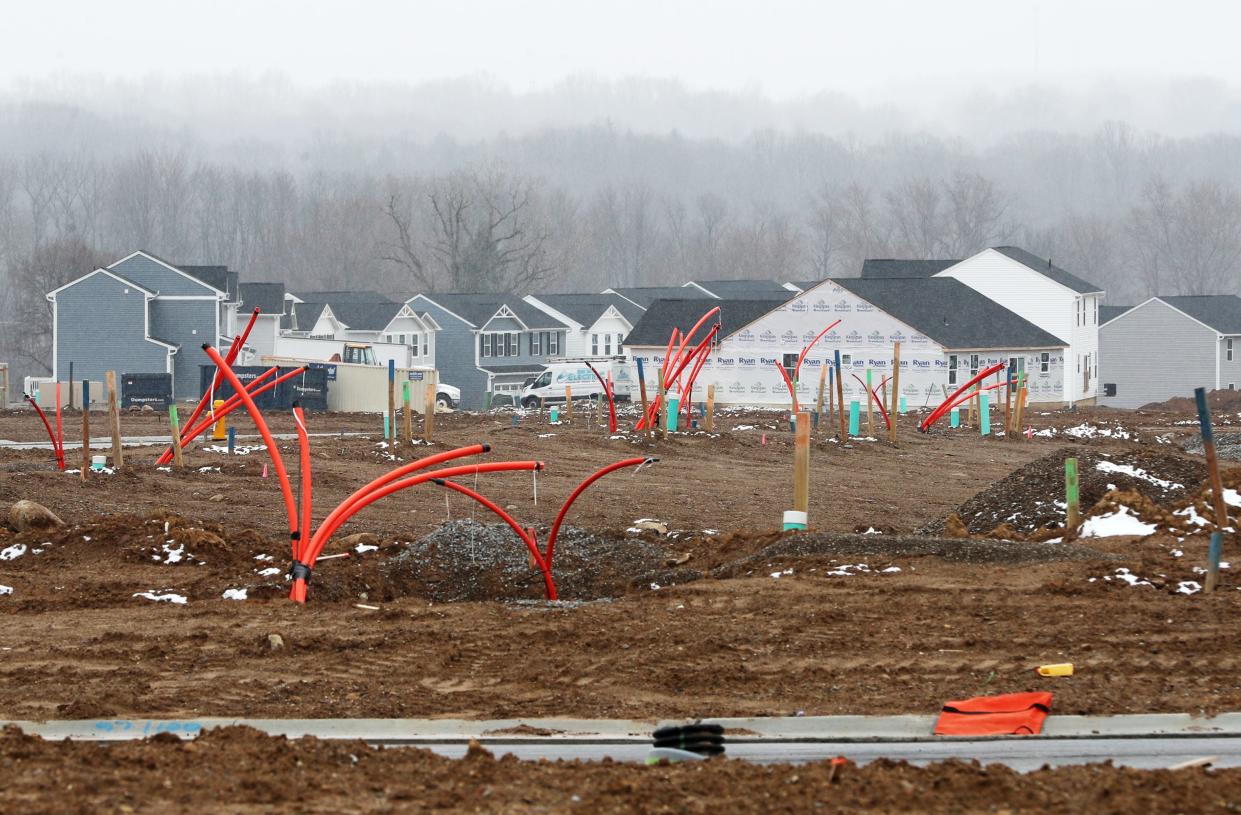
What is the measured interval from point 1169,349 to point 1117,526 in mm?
65763

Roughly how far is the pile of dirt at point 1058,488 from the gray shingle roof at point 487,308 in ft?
193

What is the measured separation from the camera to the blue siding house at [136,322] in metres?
67.9

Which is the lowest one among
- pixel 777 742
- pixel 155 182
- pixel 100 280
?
pixel 777 742

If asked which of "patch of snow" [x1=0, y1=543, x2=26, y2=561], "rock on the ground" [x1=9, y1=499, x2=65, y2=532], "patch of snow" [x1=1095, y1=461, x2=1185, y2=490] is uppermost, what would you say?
"patch of snow" [x1=1095, y1=461, x2=1185, y2=490]

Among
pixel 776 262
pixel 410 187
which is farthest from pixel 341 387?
pixel 410 187

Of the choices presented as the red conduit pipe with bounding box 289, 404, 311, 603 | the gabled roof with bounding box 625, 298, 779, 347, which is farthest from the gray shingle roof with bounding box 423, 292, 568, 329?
the red conduit pipe with bounding box 289, 404, 311, 603

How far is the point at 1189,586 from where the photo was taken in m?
14.2

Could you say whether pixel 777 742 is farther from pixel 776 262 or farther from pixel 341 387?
pixel 776 262

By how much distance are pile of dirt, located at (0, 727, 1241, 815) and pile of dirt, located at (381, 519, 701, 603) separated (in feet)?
27.9

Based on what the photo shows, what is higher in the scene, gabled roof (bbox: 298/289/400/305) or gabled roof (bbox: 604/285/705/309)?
gabled roof (bbox: 604/285/705/309)

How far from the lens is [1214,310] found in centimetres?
7944

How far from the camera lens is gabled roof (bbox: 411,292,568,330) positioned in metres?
82.9

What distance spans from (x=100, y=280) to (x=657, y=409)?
117 ft

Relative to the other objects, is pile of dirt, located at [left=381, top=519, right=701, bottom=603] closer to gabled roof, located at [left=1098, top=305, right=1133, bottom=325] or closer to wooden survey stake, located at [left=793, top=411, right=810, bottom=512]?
wooden survey stake, located at [left=793, top=411, right=810, bottom=512]
